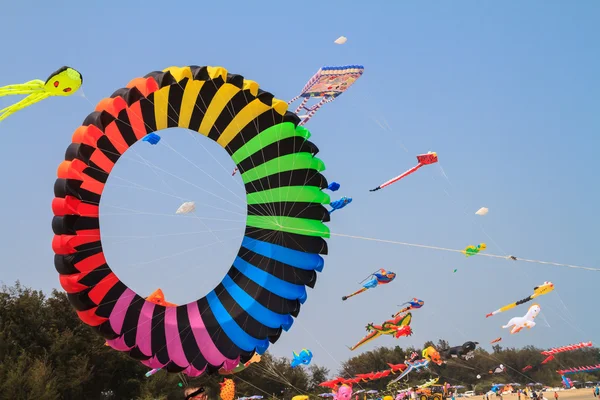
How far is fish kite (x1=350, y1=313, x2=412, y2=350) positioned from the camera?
2644cm

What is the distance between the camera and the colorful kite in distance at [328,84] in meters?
17.5

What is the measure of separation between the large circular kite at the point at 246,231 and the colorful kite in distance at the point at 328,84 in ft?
17.9

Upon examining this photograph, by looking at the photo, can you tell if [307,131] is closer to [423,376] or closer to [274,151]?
[274,151]

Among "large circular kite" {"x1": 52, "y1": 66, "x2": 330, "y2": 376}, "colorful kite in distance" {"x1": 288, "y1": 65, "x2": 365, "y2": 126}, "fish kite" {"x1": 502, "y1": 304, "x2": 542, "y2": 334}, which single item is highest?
"colorful kite in distance" {"x1": 288, "y1": 65, "x2": 365, "y2": 126}

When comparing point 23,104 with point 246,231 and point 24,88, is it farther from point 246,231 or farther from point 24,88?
point 246,231

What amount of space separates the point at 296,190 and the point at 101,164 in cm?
363

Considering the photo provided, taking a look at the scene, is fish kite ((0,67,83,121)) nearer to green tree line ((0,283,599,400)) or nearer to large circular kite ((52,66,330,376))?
large circular kite ((52,66,330,376))

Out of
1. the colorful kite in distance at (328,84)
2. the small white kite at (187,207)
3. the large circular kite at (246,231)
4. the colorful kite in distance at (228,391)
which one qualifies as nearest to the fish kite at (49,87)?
the large circular kite at (246,231)

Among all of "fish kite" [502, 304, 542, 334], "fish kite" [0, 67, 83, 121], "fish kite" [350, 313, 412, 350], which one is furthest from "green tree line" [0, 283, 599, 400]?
"fish kite" [0, 67, 83, 121]

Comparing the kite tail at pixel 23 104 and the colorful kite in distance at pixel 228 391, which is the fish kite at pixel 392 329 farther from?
the kite tail at pixel 23 104

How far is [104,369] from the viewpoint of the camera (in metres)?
32.3

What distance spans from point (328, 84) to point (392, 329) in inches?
490

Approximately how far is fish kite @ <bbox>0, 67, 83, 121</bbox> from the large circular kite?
1.46 meters

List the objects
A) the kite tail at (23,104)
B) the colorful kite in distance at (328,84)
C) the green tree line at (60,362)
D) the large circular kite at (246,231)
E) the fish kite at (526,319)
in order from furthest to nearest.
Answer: the green tree line at (60,362) → the fish kite at (526,319) → the colorful kite in distance at (328,84) → the large circular kite at (246,231) → the kite tail at (23,104)
